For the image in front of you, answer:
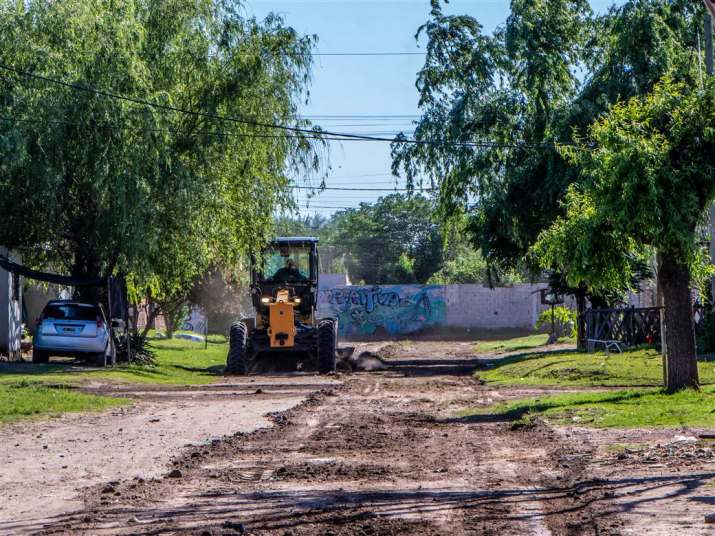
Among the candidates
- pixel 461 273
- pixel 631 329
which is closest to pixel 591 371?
pixel 631 329

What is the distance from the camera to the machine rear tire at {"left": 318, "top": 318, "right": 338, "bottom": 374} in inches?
1120

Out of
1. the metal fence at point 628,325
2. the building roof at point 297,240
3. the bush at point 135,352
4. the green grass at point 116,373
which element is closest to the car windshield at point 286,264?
the building roof at point 297,240

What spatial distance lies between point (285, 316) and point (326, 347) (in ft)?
4.44

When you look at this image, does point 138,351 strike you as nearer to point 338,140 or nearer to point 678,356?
point 338,140

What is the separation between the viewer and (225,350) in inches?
1836

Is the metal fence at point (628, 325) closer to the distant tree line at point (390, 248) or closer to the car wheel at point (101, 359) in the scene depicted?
the car wheel at point (101, 359)

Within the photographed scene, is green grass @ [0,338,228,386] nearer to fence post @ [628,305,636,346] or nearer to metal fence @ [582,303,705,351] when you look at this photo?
metal fence @ [582,303,705,351]

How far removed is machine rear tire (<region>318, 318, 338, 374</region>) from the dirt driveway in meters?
12.5

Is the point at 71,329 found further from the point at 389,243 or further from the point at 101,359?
the point at 389,243

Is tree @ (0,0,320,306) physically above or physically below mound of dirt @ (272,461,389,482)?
above

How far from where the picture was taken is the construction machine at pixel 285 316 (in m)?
28.5

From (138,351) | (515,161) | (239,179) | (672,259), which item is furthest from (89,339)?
(672,259)

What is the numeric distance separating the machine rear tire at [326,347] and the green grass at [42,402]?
26.1 ft

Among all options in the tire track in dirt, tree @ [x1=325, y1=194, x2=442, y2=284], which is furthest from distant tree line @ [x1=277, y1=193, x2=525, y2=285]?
the tire track in dirt
